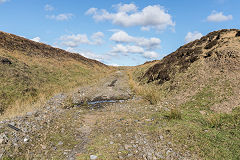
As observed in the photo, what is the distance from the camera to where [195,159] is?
555cm

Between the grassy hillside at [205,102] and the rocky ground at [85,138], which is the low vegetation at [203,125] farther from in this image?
the rocky ground at [85,138]

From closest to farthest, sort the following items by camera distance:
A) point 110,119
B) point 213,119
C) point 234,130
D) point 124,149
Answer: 1. point 124,149
2. point 234,130
3. point 213,119
4. point 110,119

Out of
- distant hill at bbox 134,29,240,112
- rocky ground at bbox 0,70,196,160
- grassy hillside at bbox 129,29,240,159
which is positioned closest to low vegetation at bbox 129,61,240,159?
grassy hillside at bbox 129,29,240,159

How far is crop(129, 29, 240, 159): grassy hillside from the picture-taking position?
6558mm

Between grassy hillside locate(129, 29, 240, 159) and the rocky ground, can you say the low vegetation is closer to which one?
grassy hillside locate(129, 29, 240, 159)

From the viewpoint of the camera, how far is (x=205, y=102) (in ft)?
38.2

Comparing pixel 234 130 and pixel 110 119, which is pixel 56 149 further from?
pixel 234 130

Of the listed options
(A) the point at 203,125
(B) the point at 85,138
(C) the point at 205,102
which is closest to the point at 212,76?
(C) the point at 205,102

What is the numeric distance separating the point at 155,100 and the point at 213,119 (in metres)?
5.52

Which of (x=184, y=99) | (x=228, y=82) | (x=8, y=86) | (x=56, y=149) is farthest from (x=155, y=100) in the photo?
(x=8, y=86)

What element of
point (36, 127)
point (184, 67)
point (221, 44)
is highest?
point (221, 44)

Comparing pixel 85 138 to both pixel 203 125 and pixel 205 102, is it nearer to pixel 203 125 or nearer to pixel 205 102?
pixel 203 125

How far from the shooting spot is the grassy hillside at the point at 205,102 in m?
6.56

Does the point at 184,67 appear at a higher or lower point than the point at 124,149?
higher
